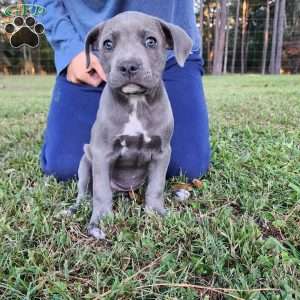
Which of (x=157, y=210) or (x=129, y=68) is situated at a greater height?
(x=129, y=68)

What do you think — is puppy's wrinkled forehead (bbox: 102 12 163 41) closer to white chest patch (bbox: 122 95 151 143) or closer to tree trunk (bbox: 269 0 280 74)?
white chest patch (bbox: 122 95 151 143)

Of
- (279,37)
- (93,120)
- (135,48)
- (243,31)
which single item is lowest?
(93,120)

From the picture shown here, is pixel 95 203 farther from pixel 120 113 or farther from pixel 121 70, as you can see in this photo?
pixel 121 70

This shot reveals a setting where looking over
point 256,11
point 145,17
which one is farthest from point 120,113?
point 256,11

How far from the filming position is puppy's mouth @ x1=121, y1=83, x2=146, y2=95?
5.56 feet

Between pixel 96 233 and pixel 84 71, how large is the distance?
3.15ft

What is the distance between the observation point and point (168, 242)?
162 cm

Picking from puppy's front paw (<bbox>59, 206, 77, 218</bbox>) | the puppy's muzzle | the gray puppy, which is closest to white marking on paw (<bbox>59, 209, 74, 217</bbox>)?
puppy's front paw (<bbox>59, 206, 77, 218</bbox>)

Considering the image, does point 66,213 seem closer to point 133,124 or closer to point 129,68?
point 133,124

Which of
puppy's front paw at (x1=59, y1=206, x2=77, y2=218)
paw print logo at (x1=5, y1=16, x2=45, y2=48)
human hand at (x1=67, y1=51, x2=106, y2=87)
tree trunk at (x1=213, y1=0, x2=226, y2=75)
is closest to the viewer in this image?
puppy's front paw at (x1=59, y1=206, x2=77, y2=218)

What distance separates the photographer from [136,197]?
7.03ft

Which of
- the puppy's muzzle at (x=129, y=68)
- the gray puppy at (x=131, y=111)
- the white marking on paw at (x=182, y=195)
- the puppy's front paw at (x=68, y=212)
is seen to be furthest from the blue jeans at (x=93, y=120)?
the puppy's muzzle at (x=129, y=68)

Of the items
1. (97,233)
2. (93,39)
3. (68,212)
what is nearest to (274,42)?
(93,39)

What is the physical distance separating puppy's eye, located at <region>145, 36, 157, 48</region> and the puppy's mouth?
0.16 metres
